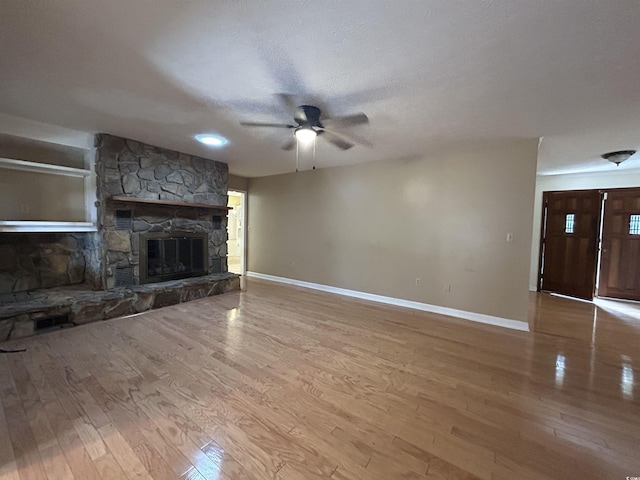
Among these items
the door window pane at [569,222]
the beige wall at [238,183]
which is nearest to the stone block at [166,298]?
the beige wall at [238,183]

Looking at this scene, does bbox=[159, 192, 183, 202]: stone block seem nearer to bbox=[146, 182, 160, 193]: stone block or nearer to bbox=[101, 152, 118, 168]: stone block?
bbox=[146, 182, 160, 193]: stone block

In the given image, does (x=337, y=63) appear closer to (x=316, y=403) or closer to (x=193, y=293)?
(x=316, y=403)

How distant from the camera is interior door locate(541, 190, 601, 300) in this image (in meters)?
4.96

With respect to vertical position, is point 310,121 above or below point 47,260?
above

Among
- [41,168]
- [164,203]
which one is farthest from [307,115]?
[41,168]

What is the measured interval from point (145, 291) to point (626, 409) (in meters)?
5.00

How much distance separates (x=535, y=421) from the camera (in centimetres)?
182

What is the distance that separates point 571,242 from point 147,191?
7.46m

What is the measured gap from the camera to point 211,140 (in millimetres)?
3723

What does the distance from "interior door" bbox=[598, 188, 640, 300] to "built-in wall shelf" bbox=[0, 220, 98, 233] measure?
334 inches

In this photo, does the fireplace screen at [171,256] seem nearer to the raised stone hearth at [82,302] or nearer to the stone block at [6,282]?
the raised stone hearth at [82,302]

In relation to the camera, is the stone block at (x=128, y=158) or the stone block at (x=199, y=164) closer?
the stone block at (x=128, y=158)

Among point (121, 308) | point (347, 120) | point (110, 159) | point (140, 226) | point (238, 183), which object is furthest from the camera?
point (238, 183)

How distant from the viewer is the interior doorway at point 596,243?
4859mm
